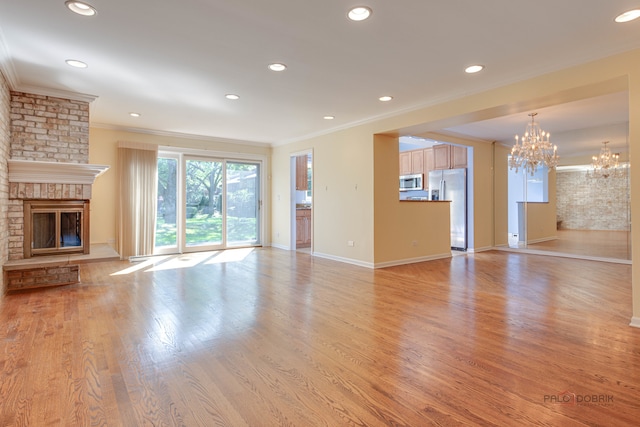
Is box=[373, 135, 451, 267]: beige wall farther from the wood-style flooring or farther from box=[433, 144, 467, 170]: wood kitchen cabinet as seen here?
the wood-style flooring

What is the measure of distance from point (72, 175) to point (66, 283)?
141 cm

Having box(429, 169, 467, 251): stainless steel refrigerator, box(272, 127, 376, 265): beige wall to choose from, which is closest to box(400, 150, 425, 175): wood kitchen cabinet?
box(429, 169, 467, 251): stainless steel refrigerator

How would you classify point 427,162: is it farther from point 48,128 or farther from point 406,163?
point 48,128

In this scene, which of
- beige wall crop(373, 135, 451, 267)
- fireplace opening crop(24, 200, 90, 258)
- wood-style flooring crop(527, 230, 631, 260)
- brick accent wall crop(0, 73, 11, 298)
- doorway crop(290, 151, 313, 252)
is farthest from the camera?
doorway crop(290, 151, 313, 252)

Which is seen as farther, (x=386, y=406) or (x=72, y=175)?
(x=72, y=175)

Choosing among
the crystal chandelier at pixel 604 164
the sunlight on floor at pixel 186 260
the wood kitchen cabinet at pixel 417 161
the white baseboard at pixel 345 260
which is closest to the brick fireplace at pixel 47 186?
the sunlight on floor at pixel 186 260

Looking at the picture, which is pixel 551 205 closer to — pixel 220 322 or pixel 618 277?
pixel 618 277

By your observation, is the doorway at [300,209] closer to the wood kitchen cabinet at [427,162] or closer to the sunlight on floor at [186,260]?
the sunlight on floor at [186,260]

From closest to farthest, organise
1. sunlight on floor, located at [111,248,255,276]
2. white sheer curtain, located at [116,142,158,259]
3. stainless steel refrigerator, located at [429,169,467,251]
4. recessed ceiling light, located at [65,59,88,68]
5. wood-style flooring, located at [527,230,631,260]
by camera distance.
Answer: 1. recessed ceiling light, located at [65,59,88,68]
2. sunlight on floor, located at [111,248,255,276]
3. wood-style flooring, located at [527,230,631,260]
4. white sheer curtain, located at [116,142,158,259]
5. stainless steel refrigerator, located at [429,169,467,251]

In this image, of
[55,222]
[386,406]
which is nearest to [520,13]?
[386,406]

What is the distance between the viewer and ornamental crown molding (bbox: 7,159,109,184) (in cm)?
401

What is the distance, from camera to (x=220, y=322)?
2.97m

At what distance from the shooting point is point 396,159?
5746mm

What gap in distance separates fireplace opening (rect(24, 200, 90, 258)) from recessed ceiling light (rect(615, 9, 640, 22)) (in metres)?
5.99
